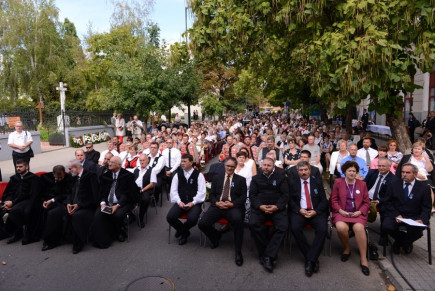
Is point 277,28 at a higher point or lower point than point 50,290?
higher

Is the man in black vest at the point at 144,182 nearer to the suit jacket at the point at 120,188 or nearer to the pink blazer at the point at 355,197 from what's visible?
the suit jacket at the point at 120,188

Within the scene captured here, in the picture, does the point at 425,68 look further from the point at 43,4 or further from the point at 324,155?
the point at 43,4

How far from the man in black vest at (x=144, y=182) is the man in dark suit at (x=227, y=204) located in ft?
5.82

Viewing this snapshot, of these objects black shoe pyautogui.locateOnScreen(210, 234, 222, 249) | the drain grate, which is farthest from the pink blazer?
the drain grate

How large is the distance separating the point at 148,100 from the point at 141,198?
10167 mm

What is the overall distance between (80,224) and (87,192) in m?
0.59

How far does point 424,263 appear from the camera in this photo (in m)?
4.79

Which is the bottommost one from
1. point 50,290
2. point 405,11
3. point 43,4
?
point 50,290

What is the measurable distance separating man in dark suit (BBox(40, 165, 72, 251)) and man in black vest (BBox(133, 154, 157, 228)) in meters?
1.47

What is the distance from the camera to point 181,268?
489 centimetres

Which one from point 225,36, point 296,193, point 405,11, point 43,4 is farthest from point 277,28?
point 43,4

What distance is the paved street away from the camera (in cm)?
441

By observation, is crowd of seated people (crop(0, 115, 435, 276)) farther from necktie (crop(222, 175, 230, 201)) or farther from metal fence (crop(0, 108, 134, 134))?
metal fence (crop(0, 108, 134, 134))

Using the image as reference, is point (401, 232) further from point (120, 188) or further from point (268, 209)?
point (120, 188)
